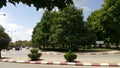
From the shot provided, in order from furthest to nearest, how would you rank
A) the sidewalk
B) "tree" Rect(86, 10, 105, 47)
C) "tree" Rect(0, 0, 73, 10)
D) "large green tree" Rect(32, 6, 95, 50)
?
"tree" Rect(86, 10, 105, 47) < "large green tree" Rect(32, 6, 95, 50) < the sidewalk < "tree" Rect(0, 0, 73, 10)

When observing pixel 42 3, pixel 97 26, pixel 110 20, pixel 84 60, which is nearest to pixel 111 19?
pixel 110 20

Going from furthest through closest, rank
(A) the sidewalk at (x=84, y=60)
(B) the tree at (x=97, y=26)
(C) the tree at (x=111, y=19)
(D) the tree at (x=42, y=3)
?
A: (B) the tree at (x=97, y=26) → (C) the tree at (x=111, y=19) → (A) the sidewalk at (x=84, y=60) → (D) the tree at (x=42, y=3)

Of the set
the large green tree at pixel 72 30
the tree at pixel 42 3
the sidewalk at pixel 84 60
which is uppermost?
the large green tree at pixel 72 30

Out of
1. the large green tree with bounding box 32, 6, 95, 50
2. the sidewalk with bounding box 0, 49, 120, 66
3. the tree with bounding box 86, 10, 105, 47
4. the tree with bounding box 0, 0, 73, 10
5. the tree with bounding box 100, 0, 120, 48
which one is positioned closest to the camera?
the tree with bounding box 0, 0, 73, 10

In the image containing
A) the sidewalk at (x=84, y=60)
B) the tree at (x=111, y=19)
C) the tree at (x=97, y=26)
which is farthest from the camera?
the tree at (x=97, y=26)

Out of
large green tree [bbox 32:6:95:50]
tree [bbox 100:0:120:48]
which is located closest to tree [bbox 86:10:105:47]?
tree [bbox 100:0:120:48]

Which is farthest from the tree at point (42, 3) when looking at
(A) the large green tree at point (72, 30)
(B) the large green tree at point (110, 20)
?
(B) the large green tree at point (110, 20)

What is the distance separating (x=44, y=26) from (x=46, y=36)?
3231mm

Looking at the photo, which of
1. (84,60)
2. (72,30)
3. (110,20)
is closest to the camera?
(84,60)

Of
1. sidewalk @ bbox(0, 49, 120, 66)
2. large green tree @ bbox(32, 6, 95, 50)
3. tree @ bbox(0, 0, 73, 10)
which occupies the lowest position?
sidewalk @ bbox(0, 49, 120, 66)

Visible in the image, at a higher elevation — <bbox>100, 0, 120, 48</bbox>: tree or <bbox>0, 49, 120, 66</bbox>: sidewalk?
<bbox>100, 0, 120, 48</bbox>: tree

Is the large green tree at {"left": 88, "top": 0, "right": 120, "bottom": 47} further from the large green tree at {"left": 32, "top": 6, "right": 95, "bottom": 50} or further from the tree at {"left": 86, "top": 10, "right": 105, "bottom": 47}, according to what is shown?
the large green tree at {"left": 32, "top": 6, "right": 95, "bottom": 50}

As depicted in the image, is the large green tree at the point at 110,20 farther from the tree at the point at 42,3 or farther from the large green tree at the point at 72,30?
the tree at the point at 42,3

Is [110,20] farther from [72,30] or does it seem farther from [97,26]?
[72,30]
